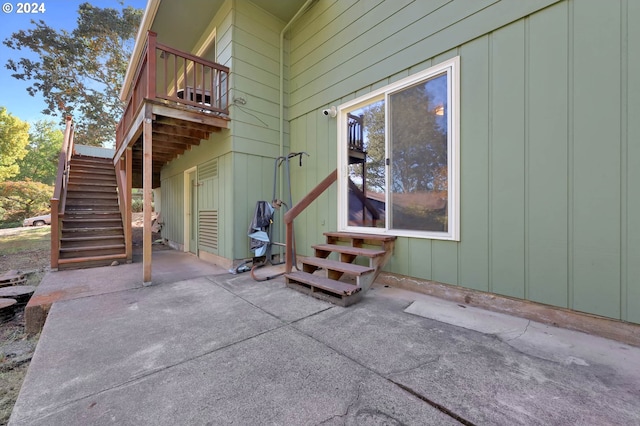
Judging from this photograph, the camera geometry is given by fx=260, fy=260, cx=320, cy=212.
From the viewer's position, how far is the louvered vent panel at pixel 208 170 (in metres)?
4.91

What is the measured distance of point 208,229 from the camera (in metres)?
5.16

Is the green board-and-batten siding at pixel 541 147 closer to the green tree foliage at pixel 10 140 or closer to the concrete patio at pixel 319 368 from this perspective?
the concrete patio at pixel 319 368

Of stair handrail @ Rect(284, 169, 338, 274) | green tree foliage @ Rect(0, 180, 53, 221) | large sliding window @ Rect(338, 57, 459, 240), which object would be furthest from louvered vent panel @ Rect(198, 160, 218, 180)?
green tree foliage @ Rect(0, 180, 53, 221)

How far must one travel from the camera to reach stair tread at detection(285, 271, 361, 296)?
2.68 m

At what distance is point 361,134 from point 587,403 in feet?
11.1

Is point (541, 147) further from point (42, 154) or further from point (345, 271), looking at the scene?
point (42, 154)

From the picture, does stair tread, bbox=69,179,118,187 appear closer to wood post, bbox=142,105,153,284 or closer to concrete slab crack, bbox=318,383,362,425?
wood post, bbox=142,105,153,284

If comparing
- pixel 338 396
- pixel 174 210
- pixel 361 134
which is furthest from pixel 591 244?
pixel 174 210

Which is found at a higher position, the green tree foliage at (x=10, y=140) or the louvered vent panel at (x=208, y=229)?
the green tree foliage at (x=10, y=140)

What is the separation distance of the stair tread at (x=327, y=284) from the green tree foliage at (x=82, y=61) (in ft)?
46.5

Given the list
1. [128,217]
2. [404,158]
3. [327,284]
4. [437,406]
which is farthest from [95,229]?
[437,406]

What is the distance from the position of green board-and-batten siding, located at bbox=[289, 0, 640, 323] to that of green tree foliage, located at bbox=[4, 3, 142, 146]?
13.5 meters

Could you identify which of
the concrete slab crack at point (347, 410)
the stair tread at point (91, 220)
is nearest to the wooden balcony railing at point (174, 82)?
the stair tread at point (91, 220)

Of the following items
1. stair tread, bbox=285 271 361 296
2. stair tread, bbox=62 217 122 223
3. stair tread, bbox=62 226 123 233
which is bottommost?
stair tread, bbox=285 271 361 296
